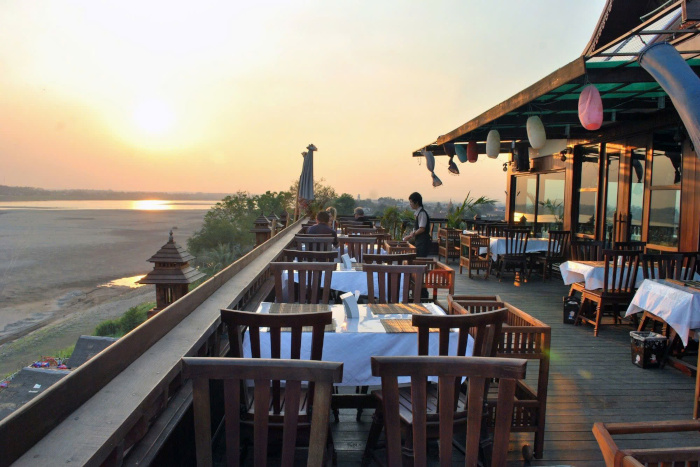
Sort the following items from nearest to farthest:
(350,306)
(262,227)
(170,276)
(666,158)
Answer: (350,306) < (170,276) < (666,158) < (262,227)

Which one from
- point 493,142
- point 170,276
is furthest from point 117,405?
point 493,142

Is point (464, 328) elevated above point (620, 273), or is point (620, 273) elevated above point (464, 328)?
point (464, 328)

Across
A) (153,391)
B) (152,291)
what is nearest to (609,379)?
(153,391)

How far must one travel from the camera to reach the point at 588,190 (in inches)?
352

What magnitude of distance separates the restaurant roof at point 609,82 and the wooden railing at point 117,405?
13.4 ft

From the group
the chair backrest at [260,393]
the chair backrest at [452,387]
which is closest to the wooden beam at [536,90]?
the chair backrest at [452,387]

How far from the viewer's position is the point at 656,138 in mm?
7004

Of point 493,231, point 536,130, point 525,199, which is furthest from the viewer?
point 525,199

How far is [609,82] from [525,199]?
713cm

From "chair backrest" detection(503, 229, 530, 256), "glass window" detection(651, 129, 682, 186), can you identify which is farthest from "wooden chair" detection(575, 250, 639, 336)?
"chair backrest" detection(503, 229, 530, 256)

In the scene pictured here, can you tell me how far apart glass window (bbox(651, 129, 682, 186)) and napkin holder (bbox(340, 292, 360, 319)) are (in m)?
6.00

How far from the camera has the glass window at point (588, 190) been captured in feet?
28.6

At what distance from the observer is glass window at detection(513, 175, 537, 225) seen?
440 inches

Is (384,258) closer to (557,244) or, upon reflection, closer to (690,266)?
(690,266)
